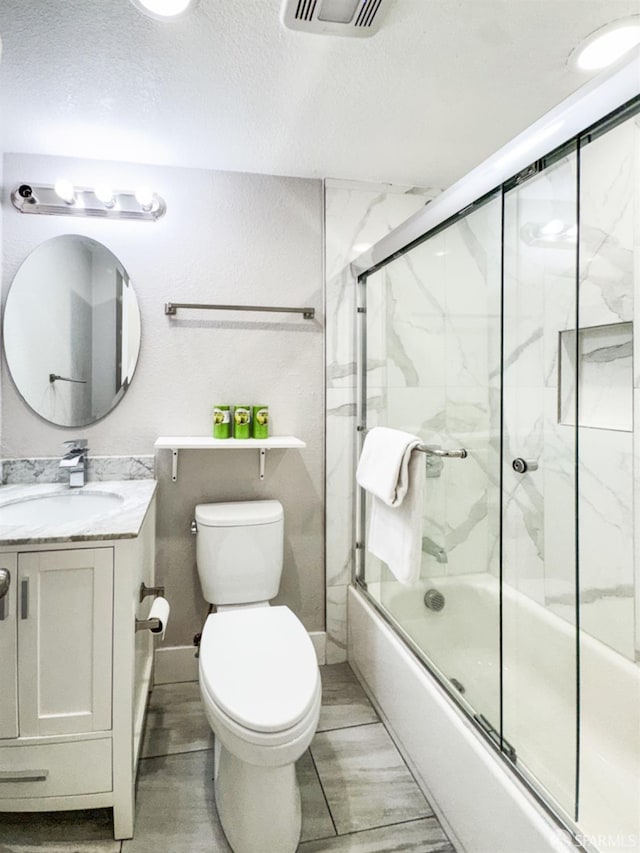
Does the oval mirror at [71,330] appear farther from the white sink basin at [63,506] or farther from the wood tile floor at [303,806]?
the wood tile floor at [303,806]

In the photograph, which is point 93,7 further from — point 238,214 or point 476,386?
point 476,386

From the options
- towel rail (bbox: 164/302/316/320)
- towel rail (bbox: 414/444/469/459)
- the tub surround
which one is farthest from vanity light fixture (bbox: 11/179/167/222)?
towel rail (bbox: 414/444/469/459)

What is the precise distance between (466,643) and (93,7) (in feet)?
6.70

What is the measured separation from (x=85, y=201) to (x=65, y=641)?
5.28ft

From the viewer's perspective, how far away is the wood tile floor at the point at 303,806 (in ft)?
4.35

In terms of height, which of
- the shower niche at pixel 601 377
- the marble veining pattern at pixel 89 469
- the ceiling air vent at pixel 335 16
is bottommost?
the marble veining pattern at pixel 89 469

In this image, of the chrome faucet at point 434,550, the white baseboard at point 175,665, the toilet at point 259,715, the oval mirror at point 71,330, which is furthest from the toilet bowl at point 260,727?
the oval mirror at point 71,330

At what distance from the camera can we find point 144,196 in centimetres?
190

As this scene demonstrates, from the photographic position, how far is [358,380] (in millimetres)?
2223

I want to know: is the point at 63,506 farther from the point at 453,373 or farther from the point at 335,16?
the point at 335,16

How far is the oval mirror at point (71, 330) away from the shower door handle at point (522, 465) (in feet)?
4.99

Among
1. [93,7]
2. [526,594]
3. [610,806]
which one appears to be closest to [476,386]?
[526,594]

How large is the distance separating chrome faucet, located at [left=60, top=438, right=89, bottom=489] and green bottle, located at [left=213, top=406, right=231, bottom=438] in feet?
1.68

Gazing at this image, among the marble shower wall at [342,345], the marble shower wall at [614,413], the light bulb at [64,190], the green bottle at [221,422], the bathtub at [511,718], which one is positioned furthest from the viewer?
the marble shower wall at [342,345]
